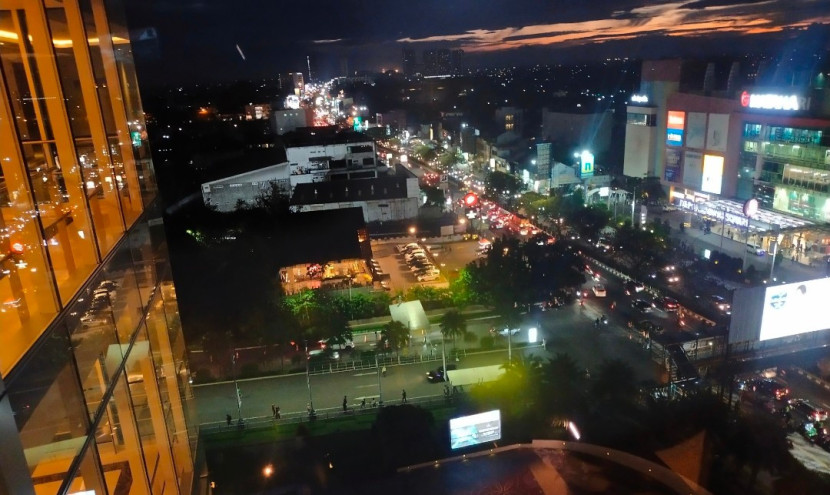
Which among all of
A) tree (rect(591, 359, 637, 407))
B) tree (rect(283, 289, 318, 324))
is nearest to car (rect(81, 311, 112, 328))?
tree (rect(591, 359, 637, 407))

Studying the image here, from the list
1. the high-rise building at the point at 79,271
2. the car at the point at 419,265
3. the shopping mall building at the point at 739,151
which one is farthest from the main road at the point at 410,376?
the shopping mall building at the point at 739,151

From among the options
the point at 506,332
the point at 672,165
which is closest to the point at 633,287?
the point at 506,332

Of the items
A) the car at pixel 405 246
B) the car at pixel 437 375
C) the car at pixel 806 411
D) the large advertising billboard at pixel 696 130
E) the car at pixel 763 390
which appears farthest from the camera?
the large advertising billboard at pixel 696 130

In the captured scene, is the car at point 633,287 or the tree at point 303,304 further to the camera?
the car at point 633,287

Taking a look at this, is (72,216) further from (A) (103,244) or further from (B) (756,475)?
(B) (756,475)

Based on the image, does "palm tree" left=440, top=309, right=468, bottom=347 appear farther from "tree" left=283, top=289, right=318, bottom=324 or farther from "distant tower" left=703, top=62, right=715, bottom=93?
"distant tower" left=703, top=62, right=715, bottom=93

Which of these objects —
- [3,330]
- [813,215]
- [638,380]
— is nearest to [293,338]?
[638,380]

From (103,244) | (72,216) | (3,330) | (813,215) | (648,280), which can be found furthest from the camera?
(813,215)

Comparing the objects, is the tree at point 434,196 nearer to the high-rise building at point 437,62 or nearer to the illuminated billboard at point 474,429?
the illuminated billboard at point 474,429
